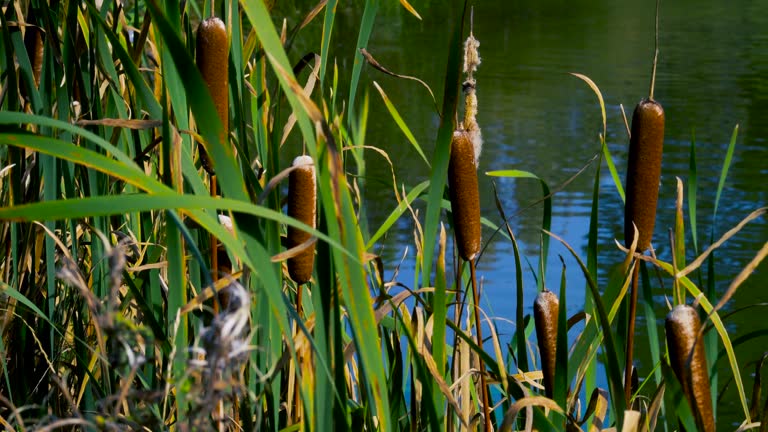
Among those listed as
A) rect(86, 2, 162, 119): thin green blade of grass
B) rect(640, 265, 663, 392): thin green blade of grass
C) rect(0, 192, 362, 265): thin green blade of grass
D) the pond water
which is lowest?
the pond water

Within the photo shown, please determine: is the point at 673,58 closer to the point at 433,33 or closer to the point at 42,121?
the point at 433,33

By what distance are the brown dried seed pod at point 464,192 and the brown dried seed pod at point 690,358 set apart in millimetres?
214

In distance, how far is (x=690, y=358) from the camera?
0.70m

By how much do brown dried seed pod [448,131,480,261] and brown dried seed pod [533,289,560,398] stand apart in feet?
0.25

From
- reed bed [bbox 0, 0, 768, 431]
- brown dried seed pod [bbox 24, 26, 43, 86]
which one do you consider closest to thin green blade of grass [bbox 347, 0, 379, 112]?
reed bed [bbox 0, 0, 768, 431]

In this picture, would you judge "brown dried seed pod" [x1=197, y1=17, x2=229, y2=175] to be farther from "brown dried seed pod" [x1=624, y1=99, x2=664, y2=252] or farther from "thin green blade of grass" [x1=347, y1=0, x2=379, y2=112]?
"brown dried seed pod" [x1=624, y1=99, x2=664, y2=252]

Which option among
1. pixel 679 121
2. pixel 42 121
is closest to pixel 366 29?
pixel 42 121

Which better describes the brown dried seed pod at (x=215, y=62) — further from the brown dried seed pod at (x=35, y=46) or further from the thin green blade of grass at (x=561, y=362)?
the brown dried seed pod at (x=35, y=46)

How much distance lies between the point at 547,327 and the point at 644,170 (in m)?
0.16

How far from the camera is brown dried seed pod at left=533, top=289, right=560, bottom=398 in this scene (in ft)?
2.88

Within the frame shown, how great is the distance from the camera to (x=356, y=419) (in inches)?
38.6

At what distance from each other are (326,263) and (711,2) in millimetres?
10522

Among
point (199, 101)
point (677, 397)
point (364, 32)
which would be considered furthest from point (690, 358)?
point (364, 32)

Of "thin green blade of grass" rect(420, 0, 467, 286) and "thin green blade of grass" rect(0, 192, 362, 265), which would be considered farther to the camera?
"thin green blade of grass" rect(420, 0, 467, 286)
